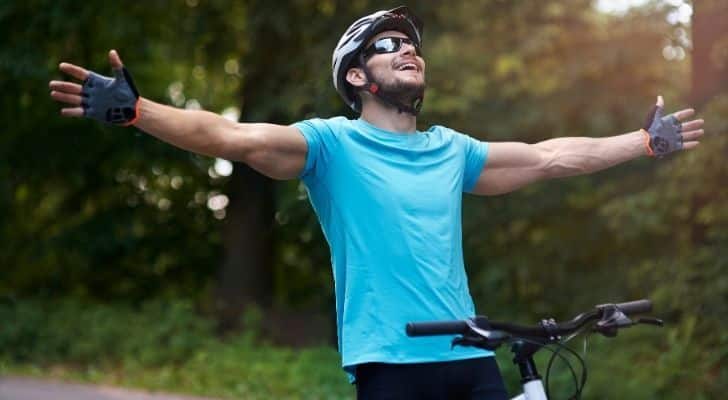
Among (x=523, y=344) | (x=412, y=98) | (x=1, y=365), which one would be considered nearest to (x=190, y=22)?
(x=1, y=365)

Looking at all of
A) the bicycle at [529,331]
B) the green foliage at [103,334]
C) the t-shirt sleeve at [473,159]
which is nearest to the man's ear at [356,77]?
the t-shirt sleeve at [473,159]

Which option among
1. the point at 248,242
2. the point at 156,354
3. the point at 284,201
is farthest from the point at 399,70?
the point at 248,242

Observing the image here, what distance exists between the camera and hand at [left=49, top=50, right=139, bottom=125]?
11.1ft

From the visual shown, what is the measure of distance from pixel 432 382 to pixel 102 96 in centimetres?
128

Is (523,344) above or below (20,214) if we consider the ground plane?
below

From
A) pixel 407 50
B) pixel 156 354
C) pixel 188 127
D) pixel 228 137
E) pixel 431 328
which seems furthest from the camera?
pixel 156 354

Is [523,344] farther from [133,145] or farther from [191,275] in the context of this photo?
[191,275]

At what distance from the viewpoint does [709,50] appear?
11.7m

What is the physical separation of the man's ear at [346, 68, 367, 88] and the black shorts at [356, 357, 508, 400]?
1034mm

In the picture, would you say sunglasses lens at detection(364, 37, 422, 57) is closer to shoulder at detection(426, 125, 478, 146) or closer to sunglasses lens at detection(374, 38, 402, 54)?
sunglasses lens at detection(374, 38, 402, 54)

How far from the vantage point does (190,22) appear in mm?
15734

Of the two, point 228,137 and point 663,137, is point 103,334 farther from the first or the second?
point 228,137

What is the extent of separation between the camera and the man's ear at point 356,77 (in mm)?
4152

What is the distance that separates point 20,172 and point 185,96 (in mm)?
2596
